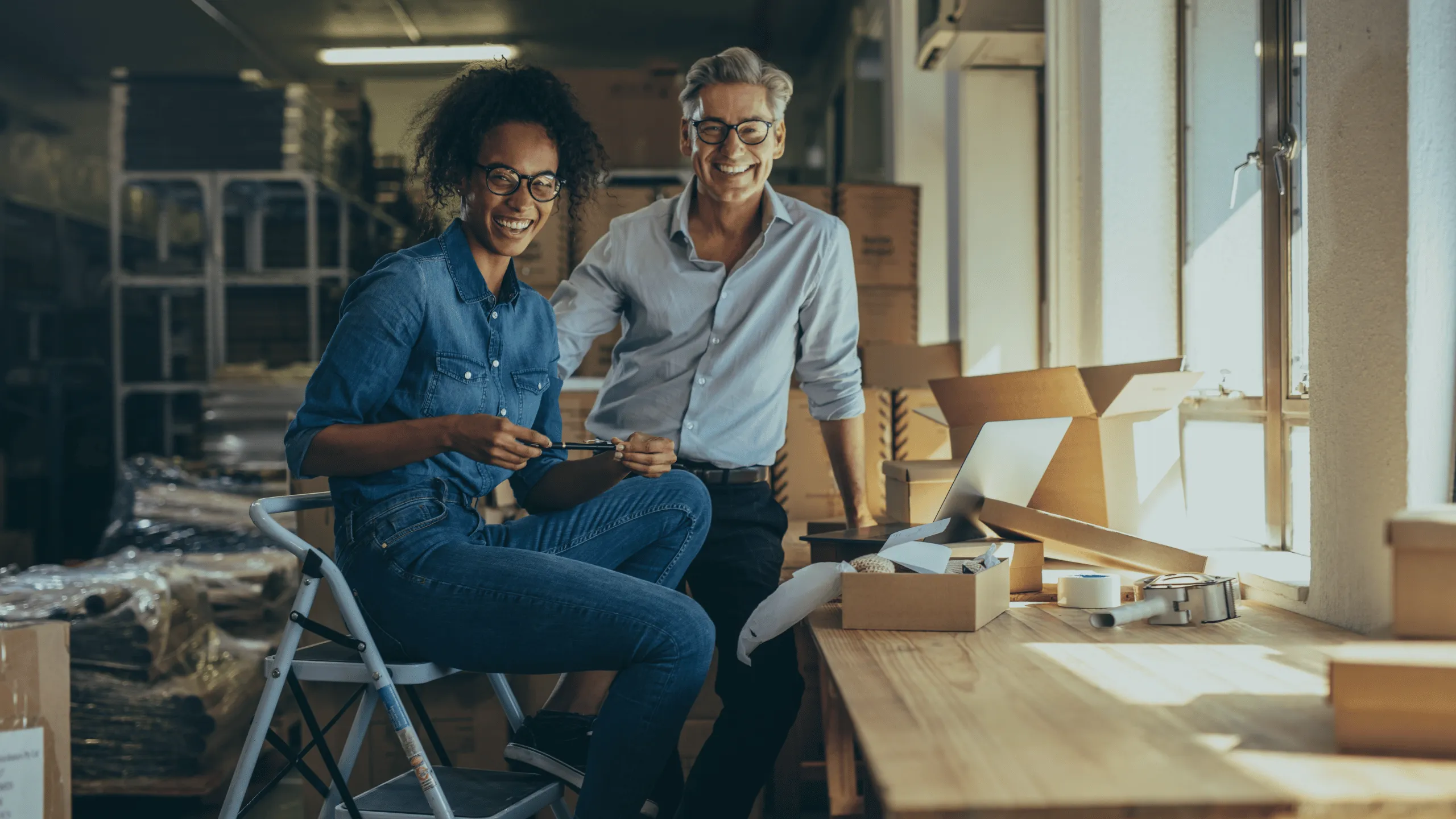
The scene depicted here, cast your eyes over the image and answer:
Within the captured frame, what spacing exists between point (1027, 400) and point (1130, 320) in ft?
1.66

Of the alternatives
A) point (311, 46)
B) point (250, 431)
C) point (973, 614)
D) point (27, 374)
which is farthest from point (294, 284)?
point (973, 614)

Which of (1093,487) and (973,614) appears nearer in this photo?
(973,614)

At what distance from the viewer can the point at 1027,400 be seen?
2.22m

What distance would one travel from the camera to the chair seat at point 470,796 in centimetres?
172

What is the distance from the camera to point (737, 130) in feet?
6.89

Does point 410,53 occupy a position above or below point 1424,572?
above

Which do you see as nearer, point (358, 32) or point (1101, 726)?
point (1101, 726)

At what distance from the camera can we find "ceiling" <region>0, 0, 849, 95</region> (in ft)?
23.6

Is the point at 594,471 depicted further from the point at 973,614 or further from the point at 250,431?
the point at 250,431

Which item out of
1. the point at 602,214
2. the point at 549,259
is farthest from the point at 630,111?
the point at 549,259

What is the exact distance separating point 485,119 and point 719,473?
2.60 ft

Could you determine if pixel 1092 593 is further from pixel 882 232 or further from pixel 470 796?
pixel 882 232

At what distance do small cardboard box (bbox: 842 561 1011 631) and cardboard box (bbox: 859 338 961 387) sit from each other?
1.86 meters

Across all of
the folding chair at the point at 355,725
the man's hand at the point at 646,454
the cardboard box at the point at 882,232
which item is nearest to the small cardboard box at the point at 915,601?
the man's hand at the point at 646,454
